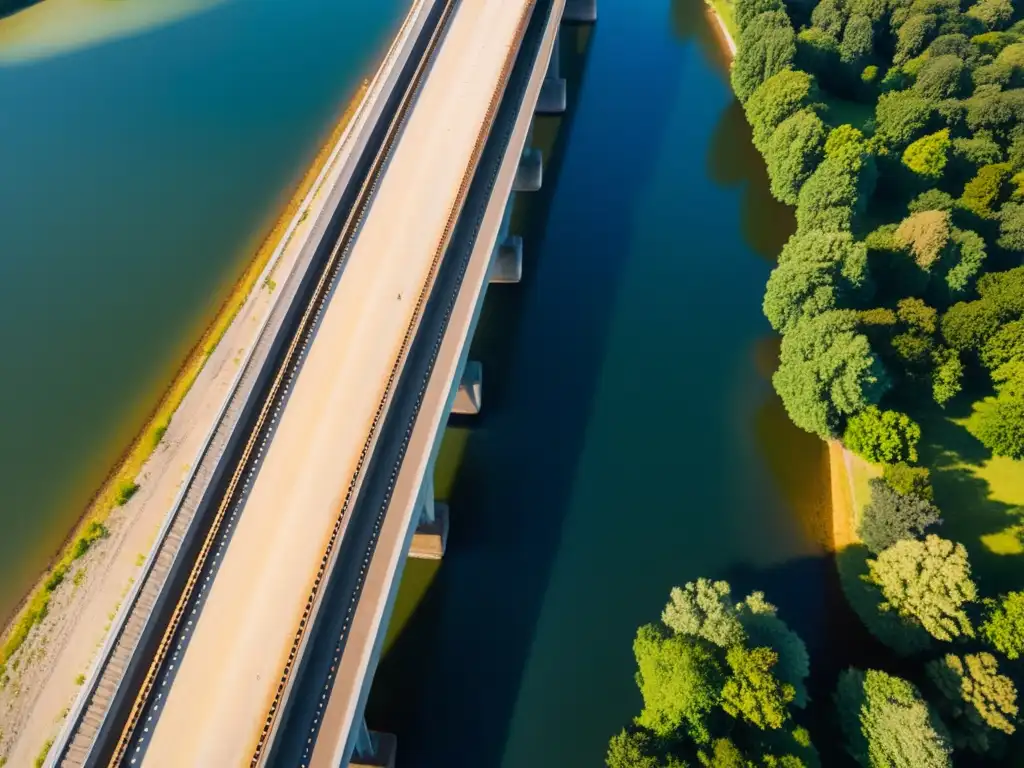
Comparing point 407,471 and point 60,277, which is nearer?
point 407,471

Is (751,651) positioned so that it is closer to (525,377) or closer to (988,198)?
(525,377)

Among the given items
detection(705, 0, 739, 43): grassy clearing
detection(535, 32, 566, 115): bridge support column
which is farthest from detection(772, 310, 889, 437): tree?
detection(705, 0, 739, 43): grassy clearing

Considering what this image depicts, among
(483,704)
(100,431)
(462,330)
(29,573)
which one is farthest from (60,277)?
(483,704)

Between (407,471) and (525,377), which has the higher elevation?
(407,471)

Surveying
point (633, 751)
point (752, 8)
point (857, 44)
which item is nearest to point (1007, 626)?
point (633, 751)

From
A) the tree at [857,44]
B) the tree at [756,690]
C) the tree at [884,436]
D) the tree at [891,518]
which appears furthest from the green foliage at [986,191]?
the tree at [756,690]

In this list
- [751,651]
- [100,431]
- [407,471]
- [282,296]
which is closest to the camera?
[751,651]

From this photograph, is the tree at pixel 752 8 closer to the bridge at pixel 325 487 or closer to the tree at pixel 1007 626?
the bridge at pixel 325 487
